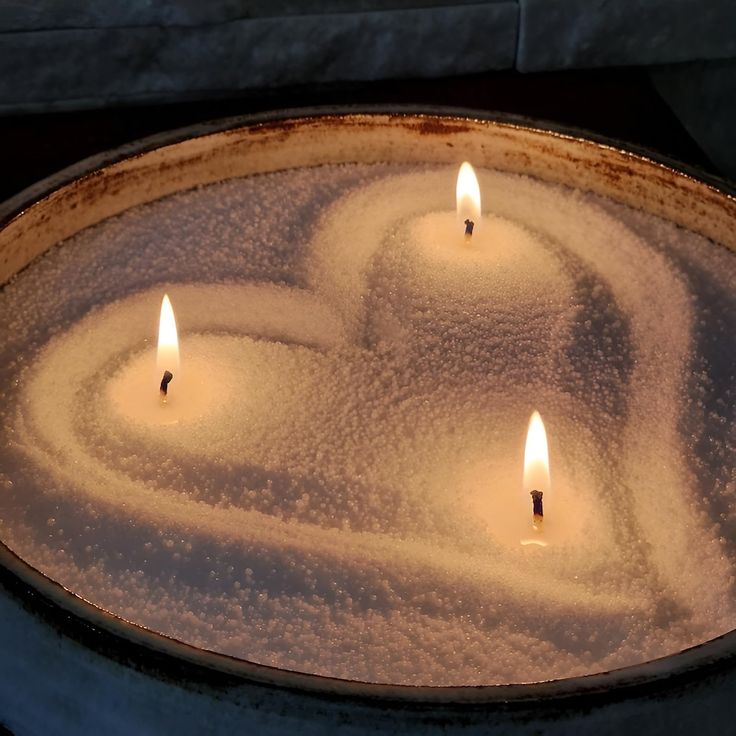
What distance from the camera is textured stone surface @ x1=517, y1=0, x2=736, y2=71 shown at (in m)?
1.52

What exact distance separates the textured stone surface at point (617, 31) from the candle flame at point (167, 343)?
3.05 ft

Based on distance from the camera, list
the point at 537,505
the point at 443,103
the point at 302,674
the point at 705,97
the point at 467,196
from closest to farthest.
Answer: the point at 302,674 < the point at 537,505 < the point at 467,196 < the point at 443,103 < the point at 705,97

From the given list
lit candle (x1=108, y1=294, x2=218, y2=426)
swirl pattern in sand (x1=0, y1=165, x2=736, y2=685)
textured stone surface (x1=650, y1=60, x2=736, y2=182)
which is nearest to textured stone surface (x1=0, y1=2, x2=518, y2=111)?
textured stone surface (x1=650, y1=60, x2=736, y2=182)

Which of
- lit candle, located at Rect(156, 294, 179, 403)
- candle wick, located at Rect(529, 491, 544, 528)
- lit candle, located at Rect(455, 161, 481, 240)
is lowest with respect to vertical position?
candle wick, located at Rect(529, 491, 544, 528)

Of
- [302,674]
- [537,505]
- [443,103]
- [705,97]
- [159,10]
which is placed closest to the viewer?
[302,674]

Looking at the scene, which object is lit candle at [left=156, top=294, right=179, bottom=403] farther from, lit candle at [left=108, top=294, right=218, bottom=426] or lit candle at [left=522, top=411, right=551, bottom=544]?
lit candle at [left=522, top=411, right=551, bottom=544]

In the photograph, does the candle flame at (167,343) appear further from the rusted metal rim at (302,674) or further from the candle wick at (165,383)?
the rusted metal rim at (302,674)

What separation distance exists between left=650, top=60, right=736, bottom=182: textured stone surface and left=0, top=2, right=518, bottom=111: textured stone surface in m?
0.29

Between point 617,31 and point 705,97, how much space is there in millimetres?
235

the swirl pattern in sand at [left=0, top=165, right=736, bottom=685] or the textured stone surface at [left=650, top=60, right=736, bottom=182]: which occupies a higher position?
the textured stone surface at [left=650, top=60, right=736, bottom=182]

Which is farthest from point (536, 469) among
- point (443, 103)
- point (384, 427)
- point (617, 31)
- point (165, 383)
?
point (617, 31)

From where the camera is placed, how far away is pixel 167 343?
2.39ft

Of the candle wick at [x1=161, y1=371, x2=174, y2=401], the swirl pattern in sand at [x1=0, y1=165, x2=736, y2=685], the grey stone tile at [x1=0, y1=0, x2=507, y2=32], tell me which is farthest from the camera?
the grey stone tile at [x1=0, y1=0, x2=507, y2=32]

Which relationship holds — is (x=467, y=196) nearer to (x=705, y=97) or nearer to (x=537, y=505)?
(x=537, y=505)
